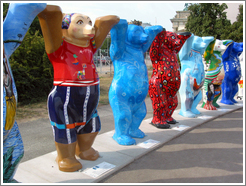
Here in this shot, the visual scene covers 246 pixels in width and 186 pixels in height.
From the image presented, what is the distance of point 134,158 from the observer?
315 cm

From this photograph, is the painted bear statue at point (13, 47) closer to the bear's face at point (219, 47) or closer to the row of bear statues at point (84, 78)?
the row of bear statues at point (84, 78)

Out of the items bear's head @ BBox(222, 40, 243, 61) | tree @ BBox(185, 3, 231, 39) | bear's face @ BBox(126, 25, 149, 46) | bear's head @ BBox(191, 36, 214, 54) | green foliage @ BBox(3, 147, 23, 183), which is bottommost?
green foliage @ BBox(3, 147, 23, 183)

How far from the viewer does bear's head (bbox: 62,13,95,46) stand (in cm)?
252

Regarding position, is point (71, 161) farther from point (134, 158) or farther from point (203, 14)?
point (203, 14)

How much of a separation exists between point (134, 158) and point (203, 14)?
18.4 meters

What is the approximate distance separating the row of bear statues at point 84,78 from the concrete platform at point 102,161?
11 cm

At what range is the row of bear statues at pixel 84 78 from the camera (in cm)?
197

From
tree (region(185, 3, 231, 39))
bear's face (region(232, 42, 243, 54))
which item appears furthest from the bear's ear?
tree (region(185, 3, 231, 39))

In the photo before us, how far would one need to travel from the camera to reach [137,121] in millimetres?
3822

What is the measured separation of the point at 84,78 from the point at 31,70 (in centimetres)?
547

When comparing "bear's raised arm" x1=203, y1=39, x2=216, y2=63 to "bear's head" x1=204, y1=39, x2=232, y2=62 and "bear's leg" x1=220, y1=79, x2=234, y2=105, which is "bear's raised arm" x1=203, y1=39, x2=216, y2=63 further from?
"bear's leg" x1=220, y1=79, x2=234, y2=105

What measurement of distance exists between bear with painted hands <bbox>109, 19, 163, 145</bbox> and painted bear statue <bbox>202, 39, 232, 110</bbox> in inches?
105

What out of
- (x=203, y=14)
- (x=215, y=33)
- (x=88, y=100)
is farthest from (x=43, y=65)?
(x=203, y=14)

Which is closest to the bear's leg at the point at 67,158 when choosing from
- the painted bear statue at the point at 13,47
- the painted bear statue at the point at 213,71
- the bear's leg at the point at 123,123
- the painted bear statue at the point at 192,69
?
the painted bear statue at the point at 13,47
